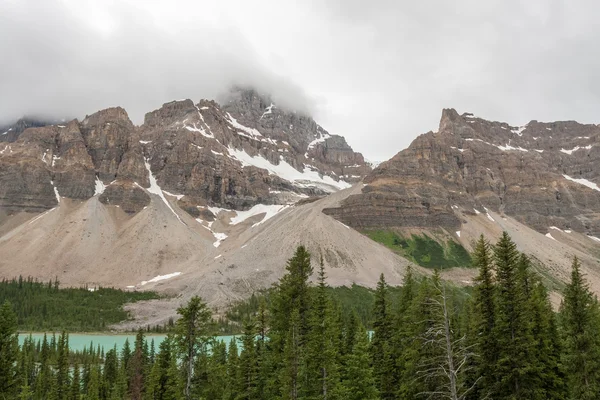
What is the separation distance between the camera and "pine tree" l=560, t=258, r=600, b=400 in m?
31.2

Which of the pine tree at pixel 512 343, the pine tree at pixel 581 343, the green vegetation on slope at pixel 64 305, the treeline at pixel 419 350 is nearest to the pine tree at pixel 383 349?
the treeline at pixel 419 350

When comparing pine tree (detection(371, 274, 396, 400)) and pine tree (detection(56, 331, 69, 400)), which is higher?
pine tree (detection(371, 274, 396, 400))

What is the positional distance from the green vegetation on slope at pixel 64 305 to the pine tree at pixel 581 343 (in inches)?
5646

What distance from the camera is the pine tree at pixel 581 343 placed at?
31156 millimetres

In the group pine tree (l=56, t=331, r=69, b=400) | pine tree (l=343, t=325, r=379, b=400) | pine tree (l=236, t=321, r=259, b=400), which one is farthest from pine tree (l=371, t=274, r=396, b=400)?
pine tree (l=56, t=331, r=69, b=400)

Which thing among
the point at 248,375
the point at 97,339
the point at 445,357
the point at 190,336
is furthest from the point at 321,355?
the point at 97,339

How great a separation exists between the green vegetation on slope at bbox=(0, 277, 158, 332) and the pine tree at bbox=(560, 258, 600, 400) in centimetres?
14340

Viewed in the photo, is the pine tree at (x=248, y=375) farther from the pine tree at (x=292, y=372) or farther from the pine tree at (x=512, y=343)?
the pine tree at (x=512, y=343)

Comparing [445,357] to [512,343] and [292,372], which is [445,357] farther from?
[292,372]

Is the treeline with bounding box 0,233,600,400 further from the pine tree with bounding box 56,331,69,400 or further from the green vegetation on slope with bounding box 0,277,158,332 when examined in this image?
the green vegetation on slope with bounding box 0,277,158,332

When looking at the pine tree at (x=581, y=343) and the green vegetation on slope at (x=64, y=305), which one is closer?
the pine tree at (x=581, y=343)

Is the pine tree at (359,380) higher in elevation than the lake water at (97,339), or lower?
higher

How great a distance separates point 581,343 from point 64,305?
17063 cm

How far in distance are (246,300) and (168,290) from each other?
33.3 m
